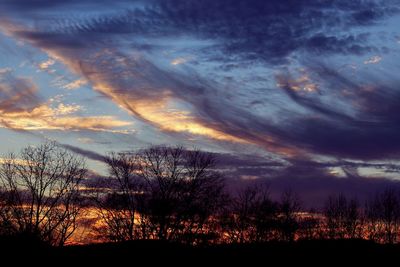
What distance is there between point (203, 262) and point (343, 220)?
60936mm

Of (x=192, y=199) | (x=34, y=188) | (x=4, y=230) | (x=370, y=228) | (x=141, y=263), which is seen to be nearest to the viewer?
Answer: (x=141, y=263)

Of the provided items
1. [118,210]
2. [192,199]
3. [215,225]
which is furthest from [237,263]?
[215,225]

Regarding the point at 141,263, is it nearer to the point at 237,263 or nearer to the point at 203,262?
the point at 203,262

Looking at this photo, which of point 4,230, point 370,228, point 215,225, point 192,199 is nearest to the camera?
point 4,230

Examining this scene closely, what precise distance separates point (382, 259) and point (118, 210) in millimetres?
34066

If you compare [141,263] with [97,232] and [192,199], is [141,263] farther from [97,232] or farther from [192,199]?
[97,232]

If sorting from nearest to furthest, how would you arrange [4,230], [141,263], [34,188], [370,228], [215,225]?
1. [141,263]
2. [4,230]
3. [34,188]
4. [215,225]
5. [370,228]

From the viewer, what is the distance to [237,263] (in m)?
30.6

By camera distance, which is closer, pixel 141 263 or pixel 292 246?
pixel 141 263

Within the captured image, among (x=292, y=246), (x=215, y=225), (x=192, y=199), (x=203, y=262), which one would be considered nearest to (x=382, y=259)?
(x=292, y=246)

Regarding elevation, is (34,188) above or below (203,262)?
above

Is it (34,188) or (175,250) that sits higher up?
(34,188)

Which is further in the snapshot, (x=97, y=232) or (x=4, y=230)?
(x=97, y=232)

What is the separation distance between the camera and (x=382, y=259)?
33.1 metres
